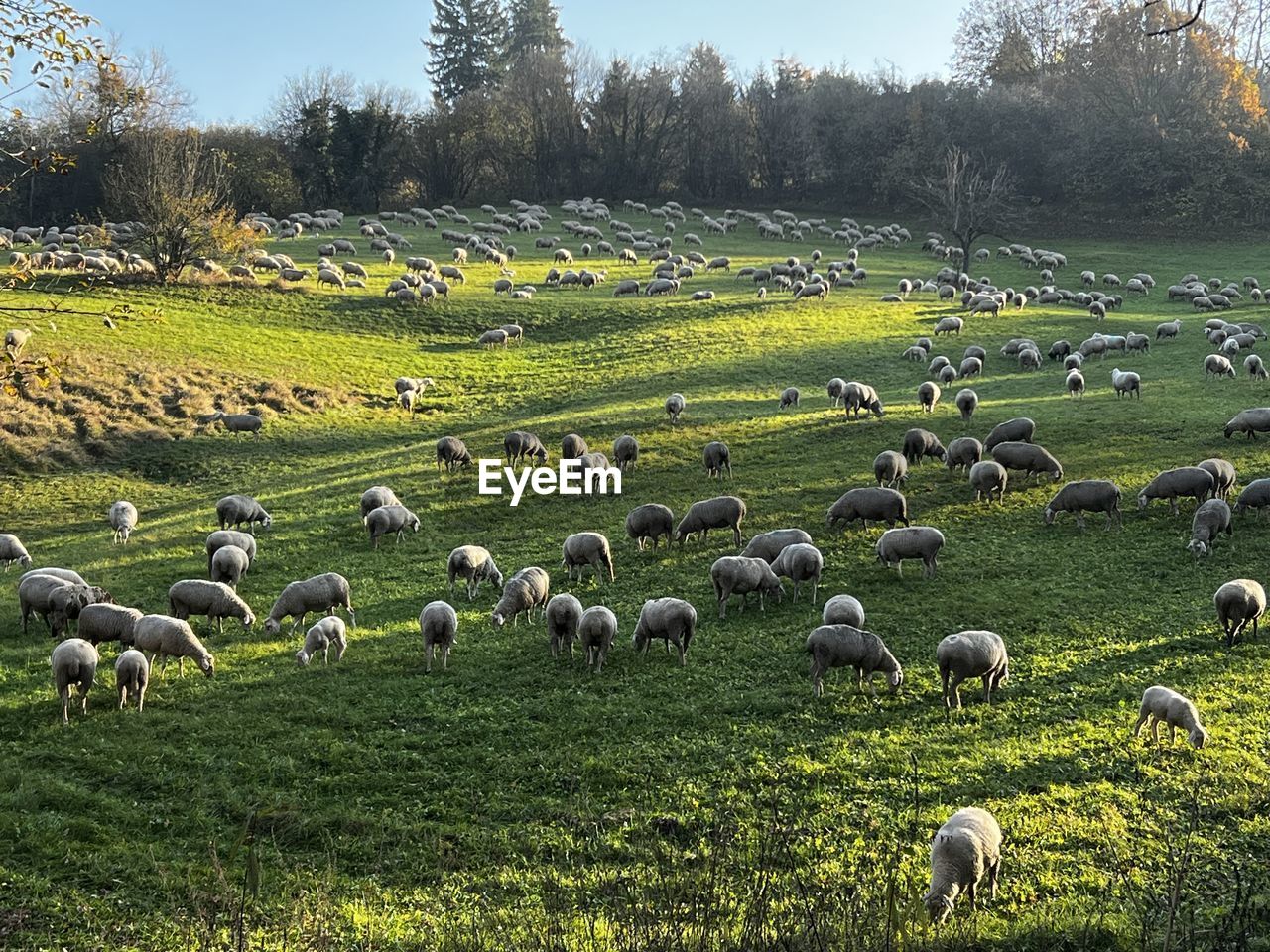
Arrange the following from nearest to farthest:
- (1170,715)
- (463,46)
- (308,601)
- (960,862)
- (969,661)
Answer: (960,862) < (1170,715) < (969,661) < (308,601) < (463,46)

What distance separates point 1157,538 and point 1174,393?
45.3 ft

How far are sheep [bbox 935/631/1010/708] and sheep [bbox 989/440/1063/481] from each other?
462 inches

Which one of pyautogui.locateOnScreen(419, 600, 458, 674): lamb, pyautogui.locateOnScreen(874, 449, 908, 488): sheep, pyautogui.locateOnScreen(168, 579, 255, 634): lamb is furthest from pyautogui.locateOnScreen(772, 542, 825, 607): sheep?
pyautogui.locateOnScreen(168, 579, 255, 634): lamb

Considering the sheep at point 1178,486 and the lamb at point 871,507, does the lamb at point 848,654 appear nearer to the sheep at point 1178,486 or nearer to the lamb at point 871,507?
the lamb at point 871,507

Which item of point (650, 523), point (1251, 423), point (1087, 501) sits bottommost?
point (650, 523)

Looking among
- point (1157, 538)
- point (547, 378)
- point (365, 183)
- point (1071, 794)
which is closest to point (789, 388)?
point (547, 378)

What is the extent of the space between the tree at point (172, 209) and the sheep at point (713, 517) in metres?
35.3

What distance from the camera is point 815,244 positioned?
73.4 m

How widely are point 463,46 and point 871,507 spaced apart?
362ft

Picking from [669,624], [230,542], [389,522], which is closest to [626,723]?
[669,624]

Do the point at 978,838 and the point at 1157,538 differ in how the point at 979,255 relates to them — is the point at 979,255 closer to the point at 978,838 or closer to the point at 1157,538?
the point at 1157,538

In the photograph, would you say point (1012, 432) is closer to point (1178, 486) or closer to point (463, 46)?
point (1178, 486)

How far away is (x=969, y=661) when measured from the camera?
47.0 feet

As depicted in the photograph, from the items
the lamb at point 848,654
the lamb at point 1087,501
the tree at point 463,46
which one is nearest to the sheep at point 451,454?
the lamb at point 1087,501
